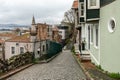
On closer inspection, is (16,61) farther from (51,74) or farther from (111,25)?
(111,25)

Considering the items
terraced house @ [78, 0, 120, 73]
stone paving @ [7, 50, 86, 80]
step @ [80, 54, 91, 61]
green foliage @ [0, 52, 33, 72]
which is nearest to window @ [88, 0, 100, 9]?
terraced house @ [78, 0, 120, 73]

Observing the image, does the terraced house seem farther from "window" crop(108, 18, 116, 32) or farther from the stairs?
the stairs

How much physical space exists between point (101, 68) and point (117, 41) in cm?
407

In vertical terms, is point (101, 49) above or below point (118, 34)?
below

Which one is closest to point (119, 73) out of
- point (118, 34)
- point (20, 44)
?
point (118, 34)

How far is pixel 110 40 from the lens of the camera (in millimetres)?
14062

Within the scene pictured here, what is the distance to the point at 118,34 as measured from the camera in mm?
12609

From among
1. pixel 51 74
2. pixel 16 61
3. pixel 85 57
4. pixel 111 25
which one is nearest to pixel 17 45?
pixel 85 57

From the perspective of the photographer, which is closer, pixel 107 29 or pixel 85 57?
pixel 107 29

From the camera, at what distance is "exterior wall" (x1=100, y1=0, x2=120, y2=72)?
12.8 meters

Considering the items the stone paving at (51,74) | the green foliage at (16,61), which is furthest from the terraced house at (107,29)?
the green foliage at (16,61)

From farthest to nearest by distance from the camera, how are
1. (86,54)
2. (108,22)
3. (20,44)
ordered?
(20,44) < (86,54) < (108,22)

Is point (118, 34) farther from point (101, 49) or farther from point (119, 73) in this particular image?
point (101, 49)

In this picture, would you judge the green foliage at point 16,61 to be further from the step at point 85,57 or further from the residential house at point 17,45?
the residential house at point 17,45
